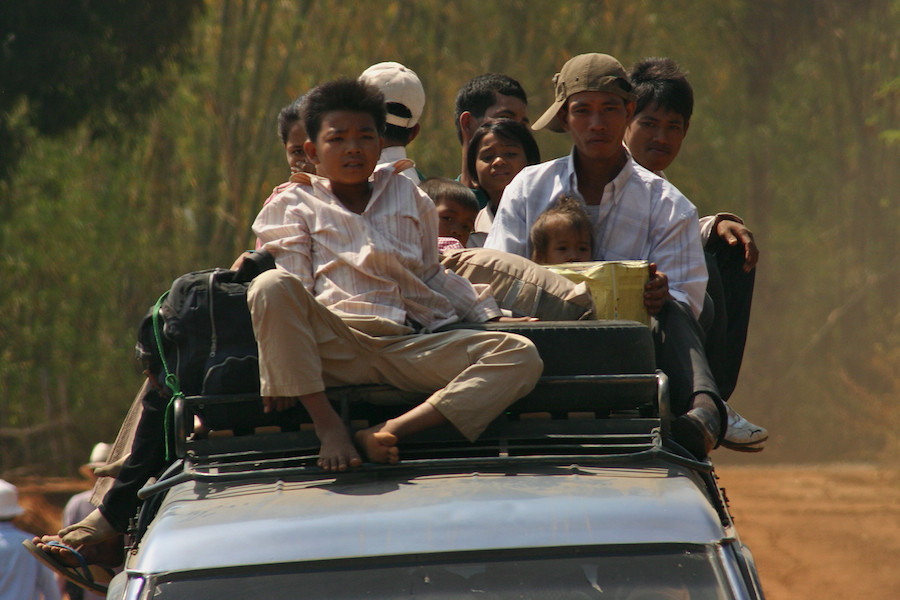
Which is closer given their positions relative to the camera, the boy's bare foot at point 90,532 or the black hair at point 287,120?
the boy's bare foot at point 90,532

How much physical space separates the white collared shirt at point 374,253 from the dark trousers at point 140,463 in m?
0.59

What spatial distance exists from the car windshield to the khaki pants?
18.5 inches

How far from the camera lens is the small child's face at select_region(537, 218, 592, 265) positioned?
139 inches

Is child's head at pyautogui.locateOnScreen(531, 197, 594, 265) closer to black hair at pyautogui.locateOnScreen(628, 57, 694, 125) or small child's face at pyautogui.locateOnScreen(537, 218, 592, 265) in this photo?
small child's face at pyautogui.locateOnScreen(537, 218, 592, 265)

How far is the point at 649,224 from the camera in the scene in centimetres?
366

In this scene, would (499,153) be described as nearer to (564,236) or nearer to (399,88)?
(399,88)

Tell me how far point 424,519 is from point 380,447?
328mm

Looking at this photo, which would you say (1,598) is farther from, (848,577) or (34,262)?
(848,577)

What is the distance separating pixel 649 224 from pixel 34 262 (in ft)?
44.8

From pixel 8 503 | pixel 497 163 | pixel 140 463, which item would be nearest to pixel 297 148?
pixel 497 163

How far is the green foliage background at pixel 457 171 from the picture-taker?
16.3m

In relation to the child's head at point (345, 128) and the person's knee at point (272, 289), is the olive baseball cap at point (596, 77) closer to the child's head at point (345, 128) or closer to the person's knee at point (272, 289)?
the child's head at point (345, 128)

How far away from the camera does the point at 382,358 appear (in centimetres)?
275

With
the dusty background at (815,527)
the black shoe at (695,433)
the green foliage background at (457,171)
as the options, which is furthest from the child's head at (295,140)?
the green foliage background at (457,171)
